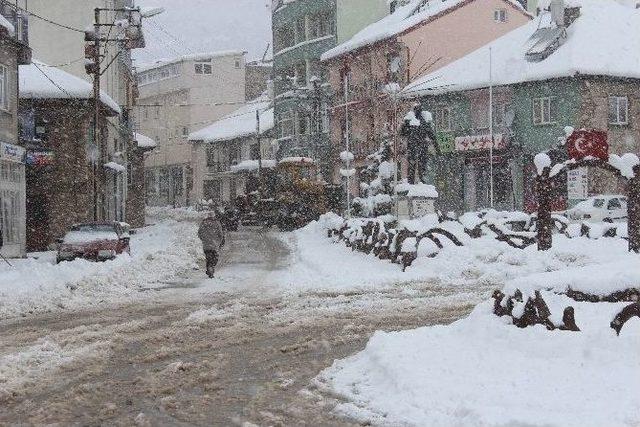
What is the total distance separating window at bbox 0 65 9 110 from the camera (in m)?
24.7

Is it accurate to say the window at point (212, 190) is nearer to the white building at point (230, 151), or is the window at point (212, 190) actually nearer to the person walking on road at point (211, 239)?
the white building at point (230, 151)

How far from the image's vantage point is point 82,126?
33000mm

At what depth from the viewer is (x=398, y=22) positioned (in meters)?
48.0

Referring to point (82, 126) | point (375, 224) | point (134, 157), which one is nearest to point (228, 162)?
point (134, 157)

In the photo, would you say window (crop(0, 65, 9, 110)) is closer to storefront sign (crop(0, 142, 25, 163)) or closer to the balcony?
the balcony

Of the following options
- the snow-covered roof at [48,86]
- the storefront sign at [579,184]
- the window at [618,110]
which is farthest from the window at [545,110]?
the snow-covered roof at [48,86]

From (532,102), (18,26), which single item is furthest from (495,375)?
(532,102)

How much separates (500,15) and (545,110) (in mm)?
11440

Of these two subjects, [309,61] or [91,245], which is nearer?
[91,245]

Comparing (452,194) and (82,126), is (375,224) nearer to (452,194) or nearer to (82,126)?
(82,126)

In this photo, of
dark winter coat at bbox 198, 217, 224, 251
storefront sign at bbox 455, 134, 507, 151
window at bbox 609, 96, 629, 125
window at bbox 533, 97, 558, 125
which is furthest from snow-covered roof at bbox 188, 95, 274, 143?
dark winter coat at bbox 198, 217, 224, 251

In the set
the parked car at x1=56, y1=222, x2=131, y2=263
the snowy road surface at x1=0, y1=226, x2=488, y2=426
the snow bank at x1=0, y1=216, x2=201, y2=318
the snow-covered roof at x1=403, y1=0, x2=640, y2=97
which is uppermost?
the snow-covered roof at x1=403, y1=0, x2=640, y2=97

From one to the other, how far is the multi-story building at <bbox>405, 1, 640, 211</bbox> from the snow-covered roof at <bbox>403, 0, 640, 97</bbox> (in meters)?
0.05

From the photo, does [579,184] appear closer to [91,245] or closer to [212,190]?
[91,245]
